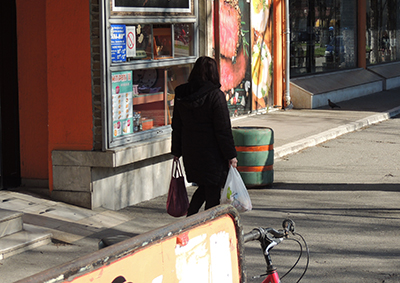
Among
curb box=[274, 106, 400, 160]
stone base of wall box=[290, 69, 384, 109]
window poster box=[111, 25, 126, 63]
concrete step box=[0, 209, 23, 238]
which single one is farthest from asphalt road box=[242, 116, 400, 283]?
stone base of wall box=[290, 69, 384, 109]

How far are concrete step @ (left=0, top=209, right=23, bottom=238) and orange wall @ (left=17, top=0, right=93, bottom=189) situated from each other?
123 cm

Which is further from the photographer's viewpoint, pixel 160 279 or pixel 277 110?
pixel 277 110

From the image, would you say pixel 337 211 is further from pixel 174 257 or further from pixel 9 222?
pixel 174 257

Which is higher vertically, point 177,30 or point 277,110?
point 177,30

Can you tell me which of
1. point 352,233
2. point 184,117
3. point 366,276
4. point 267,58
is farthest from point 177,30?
point 267,58

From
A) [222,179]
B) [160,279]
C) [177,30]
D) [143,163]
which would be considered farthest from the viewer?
[177,30]

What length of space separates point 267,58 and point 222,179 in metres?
10.7

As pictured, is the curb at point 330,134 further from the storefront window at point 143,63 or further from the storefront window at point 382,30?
the storefront window at point 382,30

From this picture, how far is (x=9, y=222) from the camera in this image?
5.89 meters

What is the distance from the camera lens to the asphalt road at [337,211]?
5.32 metres

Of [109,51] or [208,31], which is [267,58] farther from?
[109,51]

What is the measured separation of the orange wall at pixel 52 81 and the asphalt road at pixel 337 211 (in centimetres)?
232

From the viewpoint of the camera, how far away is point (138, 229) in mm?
6516

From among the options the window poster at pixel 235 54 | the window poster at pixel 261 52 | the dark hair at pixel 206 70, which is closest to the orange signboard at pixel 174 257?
the dark hair at pixel 206 70
